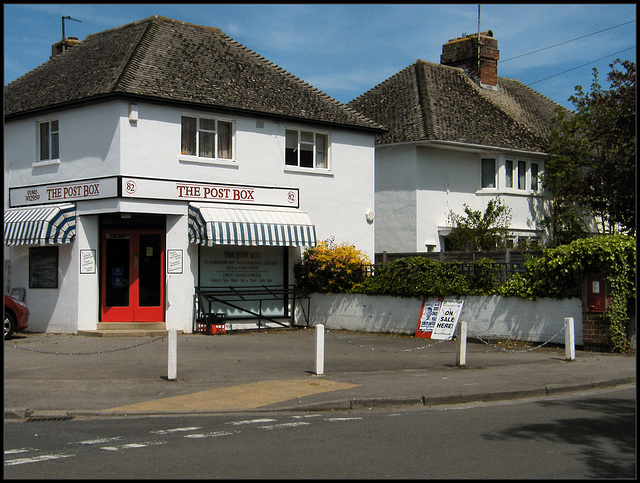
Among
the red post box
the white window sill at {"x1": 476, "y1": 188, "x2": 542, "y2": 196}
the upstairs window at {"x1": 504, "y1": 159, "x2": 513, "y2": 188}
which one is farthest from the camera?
the upstairs window at {"x1": 504, "y1": 159, "x2": 513, "y2": 188}

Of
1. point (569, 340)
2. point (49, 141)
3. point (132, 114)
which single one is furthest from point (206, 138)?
point (569, 340)

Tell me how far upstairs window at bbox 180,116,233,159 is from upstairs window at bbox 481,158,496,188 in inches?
484

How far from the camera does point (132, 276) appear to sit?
21.4 meters

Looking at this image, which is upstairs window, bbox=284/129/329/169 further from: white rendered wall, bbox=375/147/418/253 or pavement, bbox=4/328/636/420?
pavement, bbox=4/328/636/420

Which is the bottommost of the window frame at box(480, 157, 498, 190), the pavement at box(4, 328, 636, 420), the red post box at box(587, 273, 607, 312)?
the pavement at box(4, 328, 636, 420)

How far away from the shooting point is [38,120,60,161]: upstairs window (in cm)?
2225

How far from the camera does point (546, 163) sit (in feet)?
105

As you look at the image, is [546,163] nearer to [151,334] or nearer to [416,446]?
[151,334]

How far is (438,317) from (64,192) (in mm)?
10842

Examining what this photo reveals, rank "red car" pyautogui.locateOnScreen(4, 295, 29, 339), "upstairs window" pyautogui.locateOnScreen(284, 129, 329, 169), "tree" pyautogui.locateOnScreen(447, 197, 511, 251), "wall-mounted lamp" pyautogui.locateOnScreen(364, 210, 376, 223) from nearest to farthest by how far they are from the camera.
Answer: "red car" pyautogui.locateOnScreen(4, 295, 29, 339) → "upstairs window" pyautogui.locateOnScreen(284, 129, 329, 169) → "wall-mounted lamp" pyautogui.locateOnScreen(364, 210, 376, 223) → "tree" pyautogui.locateOnScreen(447, 197, 511, 251)

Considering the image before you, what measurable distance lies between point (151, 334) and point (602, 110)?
19.1 meters

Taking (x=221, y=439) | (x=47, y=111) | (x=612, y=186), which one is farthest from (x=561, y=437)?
(x=612, y=186)

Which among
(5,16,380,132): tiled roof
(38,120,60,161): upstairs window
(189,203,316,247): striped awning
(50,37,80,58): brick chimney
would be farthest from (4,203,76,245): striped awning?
(50,37,80,58): brick chimney

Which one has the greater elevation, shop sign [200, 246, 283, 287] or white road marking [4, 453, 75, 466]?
shop sign [200, 246, 283, 287]
